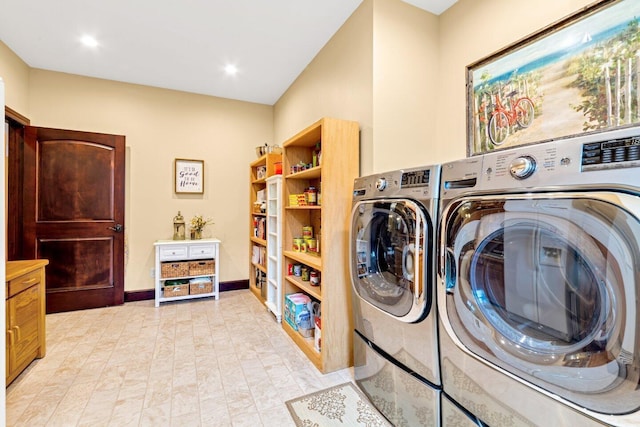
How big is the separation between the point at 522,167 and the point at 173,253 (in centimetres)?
356

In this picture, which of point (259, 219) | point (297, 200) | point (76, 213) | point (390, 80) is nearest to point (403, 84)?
point (390, 80)

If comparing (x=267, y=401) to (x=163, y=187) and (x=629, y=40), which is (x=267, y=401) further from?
(x=163, y=187)

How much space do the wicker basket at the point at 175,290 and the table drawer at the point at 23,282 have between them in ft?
4.60

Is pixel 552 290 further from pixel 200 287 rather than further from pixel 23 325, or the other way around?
pixel 200 287

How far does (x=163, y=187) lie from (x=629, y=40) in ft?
13.8

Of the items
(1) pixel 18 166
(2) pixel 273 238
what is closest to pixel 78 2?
(1) pixel 18 166

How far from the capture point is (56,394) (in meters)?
1.82

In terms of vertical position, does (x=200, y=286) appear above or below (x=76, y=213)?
below

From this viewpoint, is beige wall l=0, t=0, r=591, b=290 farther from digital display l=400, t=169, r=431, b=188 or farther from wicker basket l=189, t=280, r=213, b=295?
digital display l=400, t=169, r=431, b=188

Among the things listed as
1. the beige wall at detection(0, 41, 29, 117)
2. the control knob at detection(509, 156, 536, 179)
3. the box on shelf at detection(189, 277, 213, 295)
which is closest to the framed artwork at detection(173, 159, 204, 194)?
the box on shelf at detection(189, 277, 213, 295)

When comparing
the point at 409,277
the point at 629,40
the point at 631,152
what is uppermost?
the point at 629,40

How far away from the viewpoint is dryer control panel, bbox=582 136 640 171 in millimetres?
729

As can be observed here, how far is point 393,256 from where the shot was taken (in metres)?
1.58

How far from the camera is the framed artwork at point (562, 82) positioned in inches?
53.3
